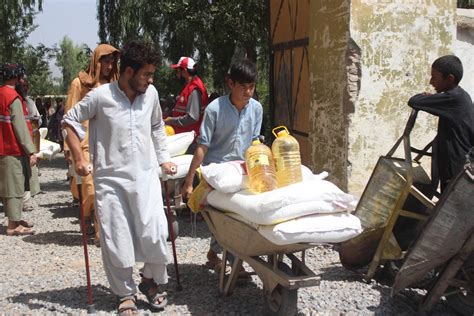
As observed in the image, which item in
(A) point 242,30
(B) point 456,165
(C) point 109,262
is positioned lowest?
(C) point 109,262

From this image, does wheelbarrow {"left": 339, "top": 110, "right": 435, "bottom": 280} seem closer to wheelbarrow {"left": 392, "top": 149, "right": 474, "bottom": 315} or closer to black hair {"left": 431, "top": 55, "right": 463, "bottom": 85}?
black hair {"left": 431, "top": 55, "right": 463, "bottom": 85}

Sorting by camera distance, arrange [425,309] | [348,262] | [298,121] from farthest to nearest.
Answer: [298,121] < [348,262] < [425,309]

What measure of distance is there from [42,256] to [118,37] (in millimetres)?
12442

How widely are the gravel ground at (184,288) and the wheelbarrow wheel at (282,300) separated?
10.8 inches

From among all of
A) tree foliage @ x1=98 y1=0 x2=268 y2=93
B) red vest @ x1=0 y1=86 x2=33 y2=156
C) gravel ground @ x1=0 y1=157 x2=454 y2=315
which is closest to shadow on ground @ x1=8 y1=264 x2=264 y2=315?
gravel ground @ x1=0 y1=157 x2=454 y2=315

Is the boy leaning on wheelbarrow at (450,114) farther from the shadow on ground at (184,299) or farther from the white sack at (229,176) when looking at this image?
the shadow on ground at (184,299)

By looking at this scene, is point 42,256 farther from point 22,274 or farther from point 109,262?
point 109,262

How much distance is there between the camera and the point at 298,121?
799 cm

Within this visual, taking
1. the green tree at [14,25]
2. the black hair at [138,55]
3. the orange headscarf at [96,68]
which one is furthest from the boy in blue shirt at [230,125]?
the green tree at [14,25]

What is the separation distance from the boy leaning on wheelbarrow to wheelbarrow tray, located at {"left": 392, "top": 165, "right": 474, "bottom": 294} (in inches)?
24.8

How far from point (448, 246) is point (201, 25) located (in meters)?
10.5

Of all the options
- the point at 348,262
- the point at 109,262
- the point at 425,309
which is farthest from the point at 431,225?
the point at 109,262

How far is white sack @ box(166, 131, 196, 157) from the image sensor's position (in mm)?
6562

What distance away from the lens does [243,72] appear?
13.7 ft
